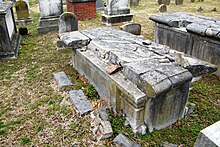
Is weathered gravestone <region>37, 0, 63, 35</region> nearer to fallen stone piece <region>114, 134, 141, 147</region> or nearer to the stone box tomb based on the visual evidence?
the stone box tomb

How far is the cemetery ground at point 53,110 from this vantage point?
10.3 ft

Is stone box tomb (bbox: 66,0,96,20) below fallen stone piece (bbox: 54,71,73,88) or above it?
above

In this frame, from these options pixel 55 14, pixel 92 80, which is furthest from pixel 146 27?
pixel 92 80

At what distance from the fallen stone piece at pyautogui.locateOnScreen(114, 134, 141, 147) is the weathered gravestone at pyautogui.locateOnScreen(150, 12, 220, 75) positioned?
2961mm

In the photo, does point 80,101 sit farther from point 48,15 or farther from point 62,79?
point 48,15

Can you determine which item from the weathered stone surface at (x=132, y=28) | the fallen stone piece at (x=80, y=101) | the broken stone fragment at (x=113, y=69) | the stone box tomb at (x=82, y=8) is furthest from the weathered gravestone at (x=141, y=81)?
the stone box tomb at (x=82, y=8)

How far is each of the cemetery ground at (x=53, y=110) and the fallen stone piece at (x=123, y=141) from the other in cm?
13

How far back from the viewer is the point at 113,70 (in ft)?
11.1

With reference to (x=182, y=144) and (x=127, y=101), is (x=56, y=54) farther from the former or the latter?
(x=182, y=144)

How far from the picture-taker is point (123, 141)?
291 cm

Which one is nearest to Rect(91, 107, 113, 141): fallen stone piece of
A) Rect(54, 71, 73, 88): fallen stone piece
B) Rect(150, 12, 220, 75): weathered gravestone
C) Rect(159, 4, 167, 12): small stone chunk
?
Rect(54, 71, 73, 88): fallen stone piece

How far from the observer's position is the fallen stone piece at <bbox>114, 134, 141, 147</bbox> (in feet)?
9.41

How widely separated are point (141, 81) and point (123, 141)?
885mm

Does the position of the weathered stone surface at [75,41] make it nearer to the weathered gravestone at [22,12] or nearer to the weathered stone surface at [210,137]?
the weathered stone surface at [210,137]
